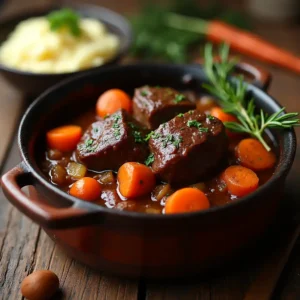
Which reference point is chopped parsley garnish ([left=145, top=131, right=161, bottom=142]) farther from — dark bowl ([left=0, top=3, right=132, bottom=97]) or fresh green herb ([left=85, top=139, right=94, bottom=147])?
dark bowl ([left=0, top=3, right=132, bottom=97])

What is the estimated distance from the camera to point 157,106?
120 inches

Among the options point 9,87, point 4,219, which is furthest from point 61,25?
point 4,219

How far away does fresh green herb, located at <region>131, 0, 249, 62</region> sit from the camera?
186 inches

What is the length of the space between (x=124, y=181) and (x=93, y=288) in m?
0.56

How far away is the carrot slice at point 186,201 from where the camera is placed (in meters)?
2.48

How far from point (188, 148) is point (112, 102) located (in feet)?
2.70

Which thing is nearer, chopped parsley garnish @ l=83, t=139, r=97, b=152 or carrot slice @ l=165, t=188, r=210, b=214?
carrot slice @ l=165, t=188, r=210, b=214

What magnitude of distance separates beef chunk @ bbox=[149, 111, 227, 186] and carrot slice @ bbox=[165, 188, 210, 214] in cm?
17

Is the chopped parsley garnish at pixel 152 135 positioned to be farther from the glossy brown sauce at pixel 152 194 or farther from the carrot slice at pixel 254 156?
the carrot slice at pixel 254 156

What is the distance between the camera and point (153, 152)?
9.15 feet

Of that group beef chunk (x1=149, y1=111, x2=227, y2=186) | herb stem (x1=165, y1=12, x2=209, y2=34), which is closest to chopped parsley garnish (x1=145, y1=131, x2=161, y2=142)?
beef chunk (x1=149, y1=111, x2=227, y2=186)

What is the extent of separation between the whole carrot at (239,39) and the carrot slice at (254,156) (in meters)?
1.65

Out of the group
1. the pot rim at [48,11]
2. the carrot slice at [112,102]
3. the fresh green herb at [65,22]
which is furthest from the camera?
the fresh green herb at [65,22]

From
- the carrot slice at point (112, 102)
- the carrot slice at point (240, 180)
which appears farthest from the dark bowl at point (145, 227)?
the carrot slice at point (112, 102)
